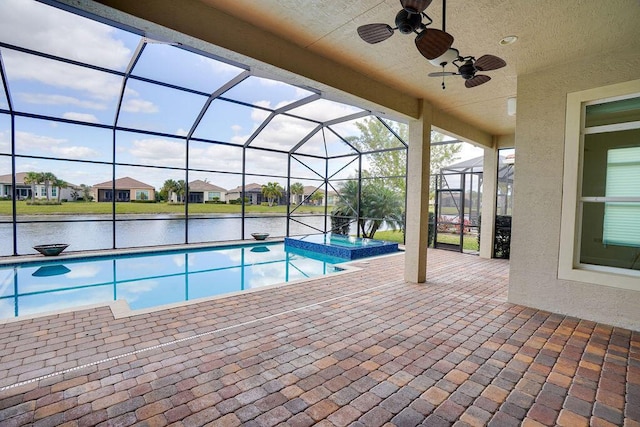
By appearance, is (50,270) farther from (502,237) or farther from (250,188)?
(502,237)

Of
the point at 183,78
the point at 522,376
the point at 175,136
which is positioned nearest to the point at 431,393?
the point at 522,376

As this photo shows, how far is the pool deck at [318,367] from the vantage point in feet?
6.72

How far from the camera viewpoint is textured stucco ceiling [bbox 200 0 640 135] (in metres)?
2.89

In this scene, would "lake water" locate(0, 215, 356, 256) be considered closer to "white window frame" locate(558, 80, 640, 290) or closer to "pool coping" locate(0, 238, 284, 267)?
"pool coping" locate(0, 238, 284, 267)

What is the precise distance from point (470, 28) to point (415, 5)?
143 centimetres

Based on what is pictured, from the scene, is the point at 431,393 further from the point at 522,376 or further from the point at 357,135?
the point at 357,135

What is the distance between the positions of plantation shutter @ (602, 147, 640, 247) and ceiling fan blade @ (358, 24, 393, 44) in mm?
3393

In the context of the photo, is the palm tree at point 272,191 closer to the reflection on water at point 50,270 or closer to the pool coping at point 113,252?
the pool coping at point 113,252

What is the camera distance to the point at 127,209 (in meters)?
8.52

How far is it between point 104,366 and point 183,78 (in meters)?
5.61

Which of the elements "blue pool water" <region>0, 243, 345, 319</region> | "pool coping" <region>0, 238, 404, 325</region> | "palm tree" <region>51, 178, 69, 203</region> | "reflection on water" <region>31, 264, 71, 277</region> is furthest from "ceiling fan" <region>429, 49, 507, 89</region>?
"palm tree" <region>51, 178, 69, 203</region>

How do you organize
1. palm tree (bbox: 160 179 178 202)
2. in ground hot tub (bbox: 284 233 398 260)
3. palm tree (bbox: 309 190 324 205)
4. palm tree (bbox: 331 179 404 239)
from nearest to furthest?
in ground hot tub (bbox: 284 233 398 260), palm tree (bbox: 160 179 178 202), palm tree (bbox: 331 179 404 239), palm tree (bbox: 309 190 324 205)

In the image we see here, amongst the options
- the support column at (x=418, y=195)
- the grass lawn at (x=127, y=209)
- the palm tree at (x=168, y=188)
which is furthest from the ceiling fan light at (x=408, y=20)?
the palm tree at (x=168, y=188)

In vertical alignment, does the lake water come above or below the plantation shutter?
below
